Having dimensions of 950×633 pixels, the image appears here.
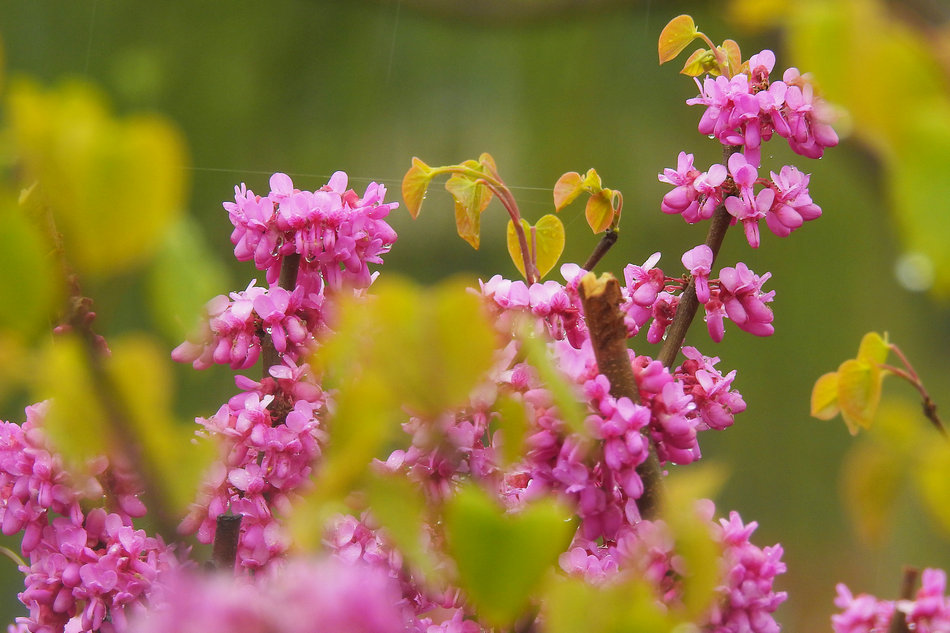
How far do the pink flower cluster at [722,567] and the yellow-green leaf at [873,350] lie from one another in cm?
4

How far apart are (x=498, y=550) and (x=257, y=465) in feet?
0.44

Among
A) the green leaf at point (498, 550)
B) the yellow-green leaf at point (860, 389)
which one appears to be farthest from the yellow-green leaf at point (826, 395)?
the green leaf at point (498, 550)

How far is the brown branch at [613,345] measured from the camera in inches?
6.6

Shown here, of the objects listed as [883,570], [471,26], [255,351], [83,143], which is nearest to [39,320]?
[83,143]

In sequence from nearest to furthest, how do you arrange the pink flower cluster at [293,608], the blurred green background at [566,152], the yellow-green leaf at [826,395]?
1. the pink flower cluster at [293,608]
2. the yellow-green leaf at [826,395]
3. the blurred green background at [566,152]

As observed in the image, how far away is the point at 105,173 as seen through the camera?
9 cm

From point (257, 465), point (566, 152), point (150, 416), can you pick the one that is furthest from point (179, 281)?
point (566, 152)

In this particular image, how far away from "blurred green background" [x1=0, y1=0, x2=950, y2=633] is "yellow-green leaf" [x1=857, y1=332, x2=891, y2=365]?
0.71 meters

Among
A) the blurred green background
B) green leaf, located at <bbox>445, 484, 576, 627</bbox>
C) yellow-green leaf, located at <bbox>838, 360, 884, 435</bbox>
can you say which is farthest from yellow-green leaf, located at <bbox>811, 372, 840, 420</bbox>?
the blurred green background

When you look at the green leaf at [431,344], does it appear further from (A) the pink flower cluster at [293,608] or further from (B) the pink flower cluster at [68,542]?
(B) the pink flower cluster at [68,542]

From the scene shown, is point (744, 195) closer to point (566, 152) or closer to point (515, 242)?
point (515, 242)

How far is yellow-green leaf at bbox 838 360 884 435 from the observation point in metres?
0.18

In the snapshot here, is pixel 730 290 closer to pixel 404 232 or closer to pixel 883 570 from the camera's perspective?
pixel 404 232

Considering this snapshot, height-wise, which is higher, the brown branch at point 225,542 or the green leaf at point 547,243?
the green leaf at point 547,243
